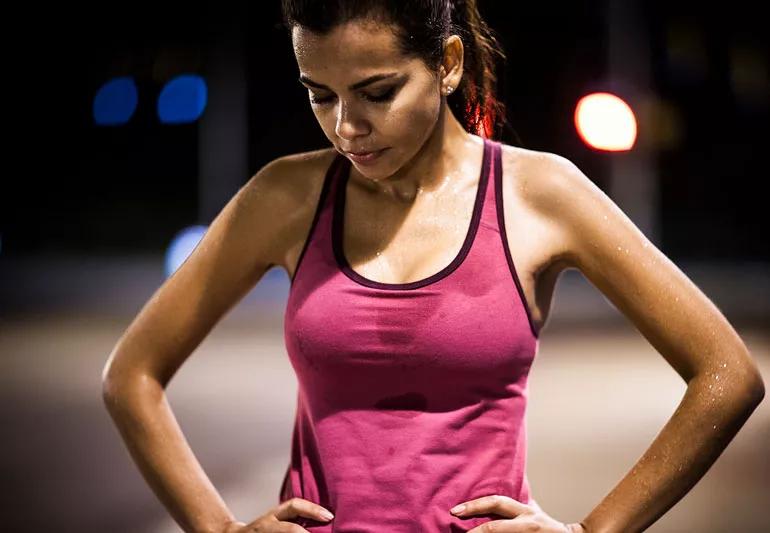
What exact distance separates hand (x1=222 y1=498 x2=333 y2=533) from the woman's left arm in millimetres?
365

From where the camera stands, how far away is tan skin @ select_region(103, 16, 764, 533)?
1492mm

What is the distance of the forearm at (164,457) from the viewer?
5.43 ft

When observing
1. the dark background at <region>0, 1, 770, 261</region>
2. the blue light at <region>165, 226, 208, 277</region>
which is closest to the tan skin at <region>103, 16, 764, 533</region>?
the dark background at <region>0, 1, 770, 261</region>

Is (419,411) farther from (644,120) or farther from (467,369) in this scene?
(644,120)

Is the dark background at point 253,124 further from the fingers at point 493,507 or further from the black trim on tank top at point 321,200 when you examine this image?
the fingers at point 493,507

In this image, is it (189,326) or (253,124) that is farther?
(253,124)

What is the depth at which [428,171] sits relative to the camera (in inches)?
63.6

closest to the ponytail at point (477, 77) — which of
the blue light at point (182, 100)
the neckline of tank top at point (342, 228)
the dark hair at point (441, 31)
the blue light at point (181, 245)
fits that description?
the dark hair at point (441, 31)

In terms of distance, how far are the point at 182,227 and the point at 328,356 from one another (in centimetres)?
1260

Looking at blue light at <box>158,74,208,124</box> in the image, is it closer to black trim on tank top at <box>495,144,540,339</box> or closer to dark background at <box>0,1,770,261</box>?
dark background at <box>0,1,770,261</box>

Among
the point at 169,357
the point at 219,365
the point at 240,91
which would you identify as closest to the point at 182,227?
the point at 240,91

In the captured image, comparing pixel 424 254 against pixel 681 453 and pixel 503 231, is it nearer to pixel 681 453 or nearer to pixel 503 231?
pixel 503 231

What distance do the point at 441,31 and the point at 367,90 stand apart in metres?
0.15

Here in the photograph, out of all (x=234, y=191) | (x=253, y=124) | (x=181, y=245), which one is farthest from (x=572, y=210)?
(x=253, y=124)
